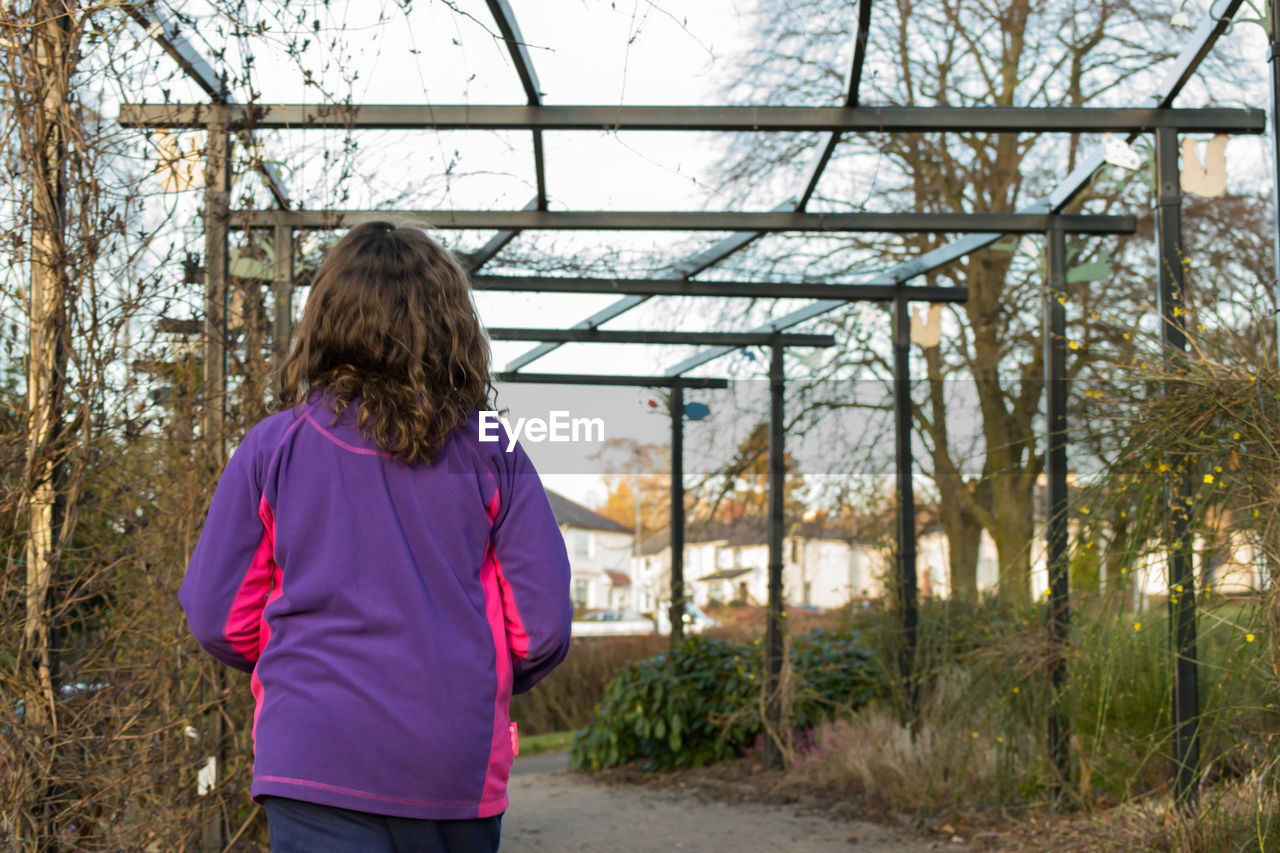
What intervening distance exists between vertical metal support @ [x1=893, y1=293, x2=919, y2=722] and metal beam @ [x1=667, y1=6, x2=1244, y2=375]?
25cm

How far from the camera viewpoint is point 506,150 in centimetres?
467

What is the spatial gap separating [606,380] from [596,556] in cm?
337

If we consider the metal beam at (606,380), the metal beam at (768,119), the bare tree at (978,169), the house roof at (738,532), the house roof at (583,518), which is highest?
the bare tree at (978,169)

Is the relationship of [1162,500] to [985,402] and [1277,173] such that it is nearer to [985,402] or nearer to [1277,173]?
[1277,173]

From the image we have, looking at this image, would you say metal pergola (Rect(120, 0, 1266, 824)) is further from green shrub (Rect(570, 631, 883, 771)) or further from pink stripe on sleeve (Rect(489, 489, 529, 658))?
pink stripe on sleeve (Rect(489, 489, 529, 658))

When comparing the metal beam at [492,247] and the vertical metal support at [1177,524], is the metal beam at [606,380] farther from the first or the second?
the vertical metal support at [1177,524]

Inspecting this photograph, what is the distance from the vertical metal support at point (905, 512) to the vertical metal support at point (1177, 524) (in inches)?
80.0

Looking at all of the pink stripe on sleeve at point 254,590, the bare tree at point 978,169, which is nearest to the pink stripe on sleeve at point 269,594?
the pink stripe on sleeve at point 254,590

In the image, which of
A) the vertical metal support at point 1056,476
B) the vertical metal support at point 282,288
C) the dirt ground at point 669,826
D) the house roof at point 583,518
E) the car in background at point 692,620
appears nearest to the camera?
the vertical metal support at point 282,288

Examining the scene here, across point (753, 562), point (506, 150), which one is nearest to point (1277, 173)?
point (506, 150)

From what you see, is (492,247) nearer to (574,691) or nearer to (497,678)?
(497,678)

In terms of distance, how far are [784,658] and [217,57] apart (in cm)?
478

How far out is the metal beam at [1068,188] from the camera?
12.9ft

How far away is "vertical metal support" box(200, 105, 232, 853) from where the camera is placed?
10.8 feet
